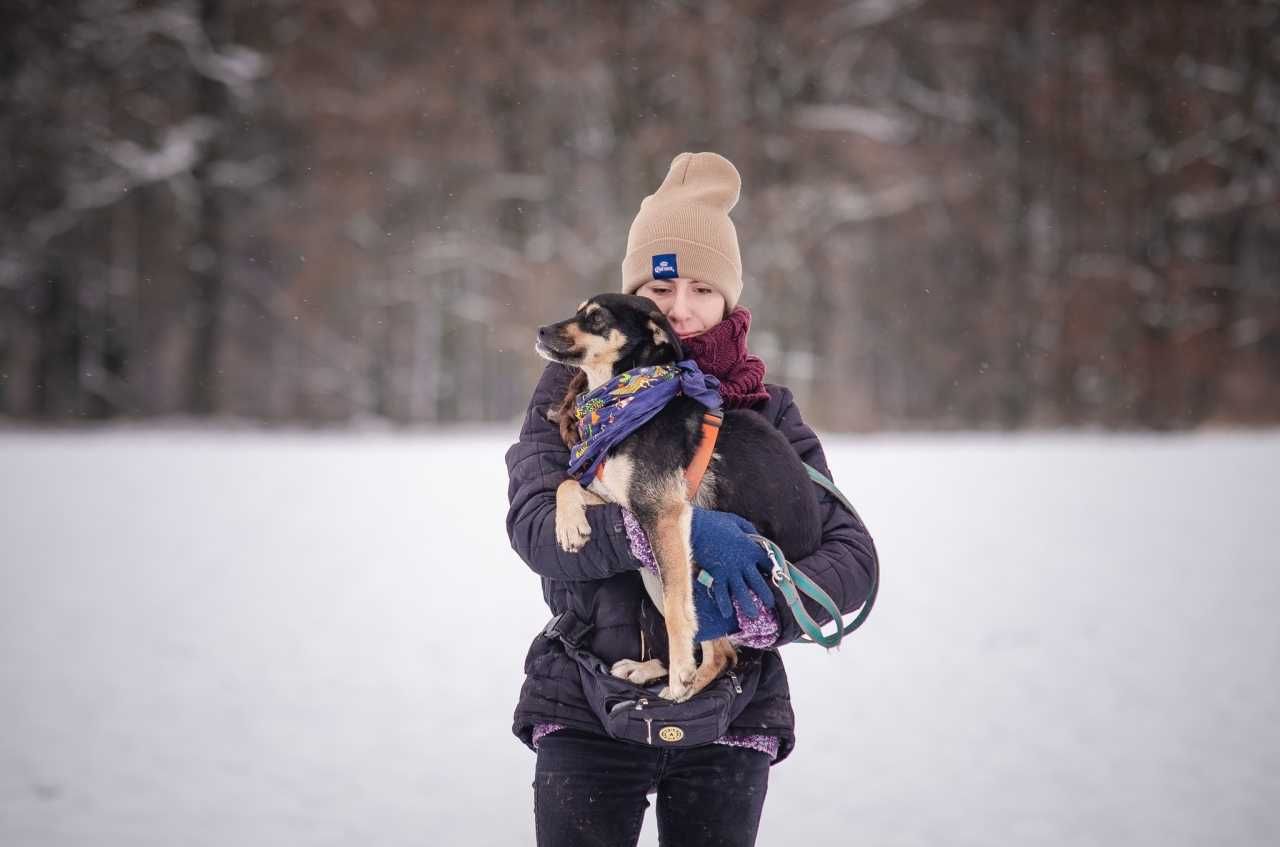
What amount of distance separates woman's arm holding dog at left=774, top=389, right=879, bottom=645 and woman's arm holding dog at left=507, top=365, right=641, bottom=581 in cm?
40

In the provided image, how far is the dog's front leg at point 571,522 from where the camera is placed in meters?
2.04

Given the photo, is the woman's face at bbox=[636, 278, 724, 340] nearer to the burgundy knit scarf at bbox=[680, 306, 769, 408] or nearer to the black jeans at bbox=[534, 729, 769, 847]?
the burgundy knit scarf at bbox=[680, 306, 769, 408]

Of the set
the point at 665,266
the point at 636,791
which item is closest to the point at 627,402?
the point at 665,266

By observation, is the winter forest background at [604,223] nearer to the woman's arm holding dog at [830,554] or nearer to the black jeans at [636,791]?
the woman's arm holding dog at [830,554]

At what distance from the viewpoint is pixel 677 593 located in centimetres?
213

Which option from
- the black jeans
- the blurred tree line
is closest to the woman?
the black jeans

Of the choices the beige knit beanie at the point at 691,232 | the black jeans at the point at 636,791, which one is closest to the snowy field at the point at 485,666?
the black jeans at the point at 636,791

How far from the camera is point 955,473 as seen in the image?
1069cm

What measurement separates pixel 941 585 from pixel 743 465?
5.33 metres

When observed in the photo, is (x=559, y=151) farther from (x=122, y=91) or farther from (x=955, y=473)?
(x=955, y=473)

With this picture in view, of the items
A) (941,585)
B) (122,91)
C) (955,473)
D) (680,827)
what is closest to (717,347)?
(680,827)

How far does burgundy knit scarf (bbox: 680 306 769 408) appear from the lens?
2.34 meters

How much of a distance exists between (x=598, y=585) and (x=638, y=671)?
0.23 metres

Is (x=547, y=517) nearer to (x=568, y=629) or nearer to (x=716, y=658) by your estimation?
(x=568, y=629)
